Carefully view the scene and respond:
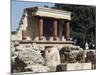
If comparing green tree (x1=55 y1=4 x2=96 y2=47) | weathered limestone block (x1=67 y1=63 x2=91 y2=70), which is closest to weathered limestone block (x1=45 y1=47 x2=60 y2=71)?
weathered limestone block (x1=67 y1=63 x2=91 y2=70)

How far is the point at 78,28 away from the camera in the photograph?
3055 millimetres

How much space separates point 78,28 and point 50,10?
41cm

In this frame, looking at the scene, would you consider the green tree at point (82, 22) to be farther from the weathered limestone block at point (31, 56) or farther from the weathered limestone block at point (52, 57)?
the weathered limestone block at point (31, 56)

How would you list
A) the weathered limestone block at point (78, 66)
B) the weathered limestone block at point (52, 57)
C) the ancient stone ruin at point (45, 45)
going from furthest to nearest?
the weathered limestone block at point (78, 66) → the weathered limestone block at point (52, 57) → the ancient stone ruin at point (45, 45)

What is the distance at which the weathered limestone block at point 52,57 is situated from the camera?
2.89m

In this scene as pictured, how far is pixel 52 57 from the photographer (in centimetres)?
291

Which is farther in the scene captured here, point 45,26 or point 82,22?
point 82,22

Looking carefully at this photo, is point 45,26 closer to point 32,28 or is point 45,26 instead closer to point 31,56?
point 32,28

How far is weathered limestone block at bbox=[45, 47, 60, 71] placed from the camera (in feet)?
9.48

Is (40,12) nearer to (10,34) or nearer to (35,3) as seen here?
(35,3)

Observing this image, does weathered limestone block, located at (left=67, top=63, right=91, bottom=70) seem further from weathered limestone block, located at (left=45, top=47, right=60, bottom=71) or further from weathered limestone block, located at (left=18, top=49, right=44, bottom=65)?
weathered limestone block, located at (left=18, top=49, right=44, bottom=65)

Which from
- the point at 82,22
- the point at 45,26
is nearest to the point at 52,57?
the point at 45,26

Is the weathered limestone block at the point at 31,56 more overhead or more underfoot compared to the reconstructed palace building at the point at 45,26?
more underfoot

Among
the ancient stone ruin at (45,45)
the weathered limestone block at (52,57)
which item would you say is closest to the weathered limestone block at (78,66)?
the ancient stone ruin at (45,45)
